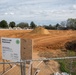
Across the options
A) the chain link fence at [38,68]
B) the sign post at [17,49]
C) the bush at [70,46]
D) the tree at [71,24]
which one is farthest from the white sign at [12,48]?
the tree at [71,24]

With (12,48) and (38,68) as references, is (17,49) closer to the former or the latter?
(12,48)

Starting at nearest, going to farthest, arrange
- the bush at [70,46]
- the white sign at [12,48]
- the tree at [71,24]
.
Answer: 1. the white sign at [12,48]
2. the bush at [70,46]
3. the tree at [71,24]

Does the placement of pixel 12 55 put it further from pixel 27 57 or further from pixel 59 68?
pixel 59 68

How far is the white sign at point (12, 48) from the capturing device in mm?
11122

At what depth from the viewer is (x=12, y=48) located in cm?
1127

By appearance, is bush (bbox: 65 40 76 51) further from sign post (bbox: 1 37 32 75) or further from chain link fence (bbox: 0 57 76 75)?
sign post (bbox: 1 37 32 75)

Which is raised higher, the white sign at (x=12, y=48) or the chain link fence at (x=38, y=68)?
the white sign at (x=12, y=48)

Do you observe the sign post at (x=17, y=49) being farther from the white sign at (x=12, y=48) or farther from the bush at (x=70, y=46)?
the bush at (x=70, y=46)

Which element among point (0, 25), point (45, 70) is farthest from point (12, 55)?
point (0, 25)

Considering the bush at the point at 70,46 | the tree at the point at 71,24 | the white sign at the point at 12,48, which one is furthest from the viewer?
the tree at the point at 71,24

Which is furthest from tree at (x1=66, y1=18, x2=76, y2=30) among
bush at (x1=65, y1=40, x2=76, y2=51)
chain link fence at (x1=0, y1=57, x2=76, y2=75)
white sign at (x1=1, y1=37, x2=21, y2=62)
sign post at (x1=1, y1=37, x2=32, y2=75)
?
white sign at (x1=1, y1=37, x2=21, y2=62)

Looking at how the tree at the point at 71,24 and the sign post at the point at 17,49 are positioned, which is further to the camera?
the tree at the point at 71,24

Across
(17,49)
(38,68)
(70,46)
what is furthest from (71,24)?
(17,49)

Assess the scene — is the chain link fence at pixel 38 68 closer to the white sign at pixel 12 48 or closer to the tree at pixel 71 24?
the white sign at pixel 12 48
